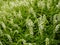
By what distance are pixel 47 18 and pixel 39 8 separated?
0.25m

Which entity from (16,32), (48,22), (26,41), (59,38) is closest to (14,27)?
(16,32)

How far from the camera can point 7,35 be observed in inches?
109

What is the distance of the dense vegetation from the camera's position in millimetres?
2738

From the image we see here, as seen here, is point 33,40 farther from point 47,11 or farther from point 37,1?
point 37,1

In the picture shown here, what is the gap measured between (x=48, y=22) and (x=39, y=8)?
1.17 feet

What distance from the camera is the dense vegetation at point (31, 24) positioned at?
2738mm

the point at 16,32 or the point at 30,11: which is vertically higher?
the point at 30,11

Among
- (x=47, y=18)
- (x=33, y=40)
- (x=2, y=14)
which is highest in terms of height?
(x=2, y=14)

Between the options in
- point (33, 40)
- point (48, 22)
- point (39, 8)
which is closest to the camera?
point (33, 40)

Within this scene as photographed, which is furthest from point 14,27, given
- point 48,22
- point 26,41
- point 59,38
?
point 59,38

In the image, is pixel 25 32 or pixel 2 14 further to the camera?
pixel 2 14

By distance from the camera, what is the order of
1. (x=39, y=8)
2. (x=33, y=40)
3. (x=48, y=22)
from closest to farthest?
(x=33, y=40)
(x=48, y=22)
(x=39, y=8)

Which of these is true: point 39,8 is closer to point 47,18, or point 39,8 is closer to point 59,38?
point 47,18

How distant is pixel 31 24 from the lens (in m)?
2.75
